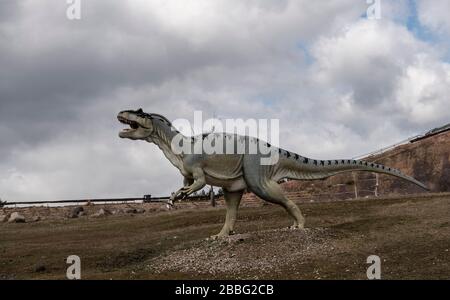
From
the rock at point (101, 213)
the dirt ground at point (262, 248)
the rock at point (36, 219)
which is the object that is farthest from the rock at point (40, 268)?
the rock at point (36, 219)

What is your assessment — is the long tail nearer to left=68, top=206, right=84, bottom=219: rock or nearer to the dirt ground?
the dirt ground

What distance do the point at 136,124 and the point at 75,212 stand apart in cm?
2239

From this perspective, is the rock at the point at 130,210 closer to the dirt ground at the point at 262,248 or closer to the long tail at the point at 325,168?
the dirt ground at the point at 262,248

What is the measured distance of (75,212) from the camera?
3934 cm

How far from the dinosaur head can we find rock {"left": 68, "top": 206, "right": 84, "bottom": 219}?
21438 mm

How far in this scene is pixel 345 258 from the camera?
53.2ft

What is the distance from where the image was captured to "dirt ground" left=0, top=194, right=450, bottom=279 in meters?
15.6

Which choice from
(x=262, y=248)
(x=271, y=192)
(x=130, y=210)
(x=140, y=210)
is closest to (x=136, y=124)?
(x=271, y=192)

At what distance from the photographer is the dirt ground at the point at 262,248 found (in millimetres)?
15586

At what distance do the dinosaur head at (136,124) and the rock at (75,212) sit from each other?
21.4m

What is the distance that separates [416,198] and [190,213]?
37.6 ft

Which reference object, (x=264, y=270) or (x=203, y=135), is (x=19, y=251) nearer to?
(x=203, y=135)

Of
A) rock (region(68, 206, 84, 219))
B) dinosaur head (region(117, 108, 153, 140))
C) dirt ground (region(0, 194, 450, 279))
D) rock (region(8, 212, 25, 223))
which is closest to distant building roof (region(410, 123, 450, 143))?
dirt ground (region(0, 194, 450, 279))

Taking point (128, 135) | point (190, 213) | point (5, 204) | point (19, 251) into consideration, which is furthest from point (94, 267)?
point (5, 204)
